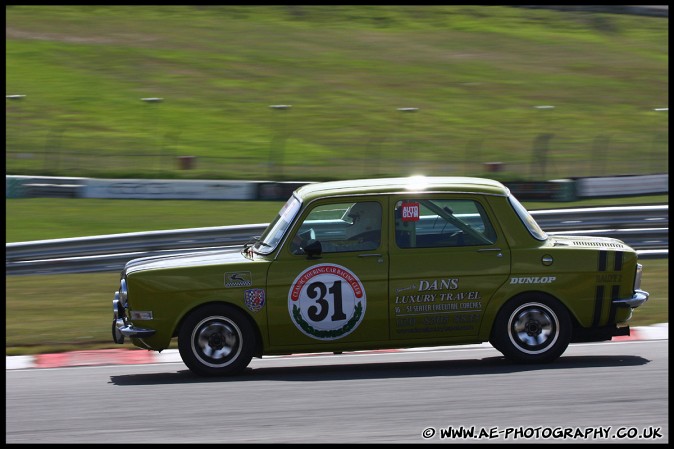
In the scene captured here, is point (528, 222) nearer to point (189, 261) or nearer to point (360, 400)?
point (360, 400)

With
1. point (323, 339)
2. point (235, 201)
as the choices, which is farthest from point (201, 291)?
point (235, 201)

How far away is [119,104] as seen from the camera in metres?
28.9

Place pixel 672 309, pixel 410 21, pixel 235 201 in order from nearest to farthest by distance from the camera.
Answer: pixel 672 309, pixel 235 201, pixel 410 21

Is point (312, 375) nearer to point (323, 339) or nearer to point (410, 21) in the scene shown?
point (323, 339)

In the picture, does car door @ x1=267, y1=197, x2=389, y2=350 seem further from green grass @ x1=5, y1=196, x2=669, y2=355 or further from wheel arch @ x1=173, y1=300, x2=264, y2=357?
green grass @ x1=5, y1=196, x2=669, y2=355

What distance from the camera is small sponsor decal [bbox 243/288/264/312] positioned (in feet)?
25.4

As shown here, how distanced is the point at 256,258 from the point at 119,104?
72.3ft

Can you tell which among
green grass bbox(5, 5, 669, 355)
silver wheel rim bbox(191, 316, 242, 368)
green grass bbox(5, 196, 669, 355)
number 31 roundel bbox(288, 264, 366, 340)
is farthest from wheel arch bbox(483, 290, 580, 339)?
green grass bbox(5, 5, 669, 355)

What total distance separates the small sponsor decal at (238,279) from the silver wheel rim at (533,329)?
6.83ft

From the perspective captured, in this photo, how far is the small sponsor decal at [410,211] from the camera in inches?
312

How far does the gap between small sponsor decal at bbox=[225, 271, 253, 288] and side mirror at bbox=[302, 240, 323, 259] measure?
0.48 m

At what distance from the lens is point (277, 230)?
26.8 ft

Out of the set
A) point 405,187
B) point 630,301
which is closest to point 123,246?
point 405,187

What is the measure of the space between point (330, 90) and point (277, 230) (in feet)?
75.3
